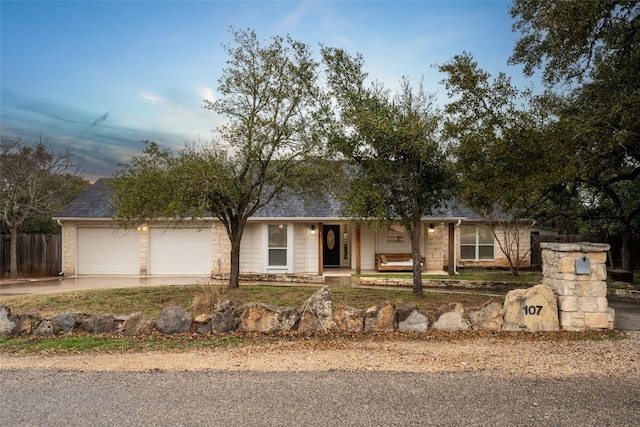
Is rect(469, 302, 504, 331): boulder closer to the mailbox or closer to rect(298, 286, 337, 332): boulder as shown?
the mailbox

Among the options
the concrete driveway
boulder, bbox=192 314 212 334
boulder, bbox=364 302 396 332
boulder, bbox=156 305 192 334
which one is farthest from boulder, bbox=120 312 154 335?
the concrete driveway

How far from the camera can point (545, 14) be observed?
9.75 metres

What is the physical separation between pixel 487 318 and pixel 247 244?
12176 millimetres

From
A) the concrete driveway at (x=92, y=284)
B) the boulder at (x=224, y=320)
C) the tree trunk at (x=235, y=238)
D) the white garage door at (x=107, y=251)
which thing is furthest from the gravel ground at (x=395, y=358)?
the white garage door at (x=107, y=251)

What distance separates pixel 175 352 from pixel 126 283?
396 inches

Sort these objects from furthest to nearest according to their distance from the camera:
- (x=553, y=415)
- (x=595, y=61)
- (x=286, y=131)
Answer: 1. (x=595, y=61)
2. (x=286, y=131)
3. (x=553, y=415)

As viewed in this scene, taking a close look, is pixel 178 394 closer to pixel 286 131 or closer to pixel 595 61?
pixel 286 131

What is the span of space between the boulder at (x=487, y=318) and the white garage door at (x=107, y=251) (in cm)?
1496

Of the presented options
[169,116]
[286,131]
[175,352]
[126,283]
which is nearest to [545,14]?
[286,131]

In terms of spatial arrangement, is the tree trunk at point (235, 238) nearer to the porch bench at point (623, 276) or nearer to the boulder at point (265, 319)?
the boulder at point (265, 319)

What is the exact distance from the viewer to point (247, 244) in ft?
59.8

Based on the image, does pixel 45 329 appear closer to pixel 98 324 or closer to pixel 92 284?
pixel 98 324

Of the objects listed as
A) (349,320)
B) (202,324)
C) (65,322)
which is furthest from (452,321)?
(65,322)

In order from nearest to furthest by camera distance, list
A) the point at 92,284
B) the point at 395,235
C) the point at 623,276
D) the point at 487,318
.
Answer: the point at 487,318, the point at 623,276, the point at 92,284, the point at 395,235
